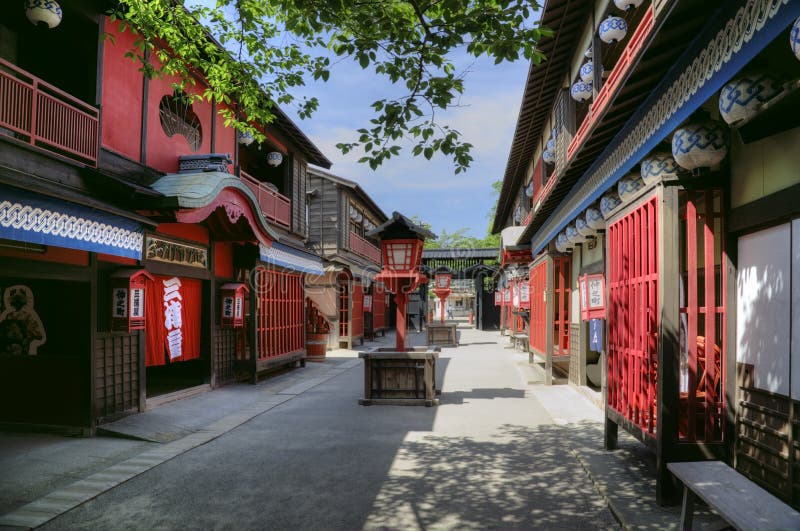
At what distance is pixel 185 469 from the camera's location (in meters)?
6.56

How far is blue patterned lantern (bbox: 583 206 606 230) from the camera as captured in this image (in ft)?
29.8

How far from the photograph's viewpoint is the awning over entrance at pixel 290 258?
1375 centimetres

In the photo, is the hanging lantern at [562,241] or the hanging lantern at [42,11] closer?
the hanging lantern at [42,11]

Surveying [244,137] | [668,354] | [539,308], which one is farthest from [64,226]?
[539,308]

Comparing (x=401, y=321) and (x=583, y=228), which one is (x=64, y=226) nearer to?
(x=401, y=321)

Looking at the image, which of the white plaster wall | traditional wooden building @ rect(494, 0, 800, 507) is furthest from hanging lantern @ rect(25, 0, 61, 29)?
the white plaster wall

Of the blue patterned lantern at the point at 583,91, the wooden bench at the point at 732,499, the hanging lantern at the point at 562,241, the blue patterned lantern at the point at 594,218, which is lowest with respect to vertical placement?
the wooden bench at the point at 732,499

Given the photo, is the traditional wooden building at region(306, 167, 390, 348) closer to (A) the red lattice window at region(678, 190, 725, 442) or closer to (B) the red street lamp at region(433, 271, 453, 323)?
(B) the red street lamp at region(433, 271, 453, 323)

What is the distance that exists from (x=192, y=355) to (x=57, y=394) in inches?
137

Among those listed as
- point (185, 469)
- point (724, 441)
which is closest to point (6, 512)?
point (185, 469)

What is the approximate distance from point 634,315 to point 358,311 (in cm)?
1995

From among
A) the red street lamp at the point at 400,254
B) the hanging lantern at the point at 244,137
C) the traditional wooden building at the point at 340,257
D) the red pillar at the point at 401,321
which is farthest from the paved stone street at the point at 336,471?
the traditional wooden building at the point at 340,257

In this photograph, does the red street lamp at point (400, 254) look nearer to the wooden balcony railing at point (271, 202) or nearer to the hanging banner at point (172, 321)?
the hanging banner at point (172, 321)

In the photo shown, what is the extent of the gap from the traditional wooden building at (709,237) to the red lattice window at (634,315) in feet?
0.06
